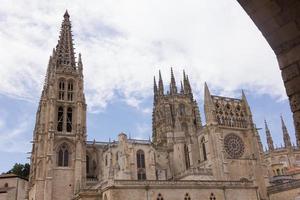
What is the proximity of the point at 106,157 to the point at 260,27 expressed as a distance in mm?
45428

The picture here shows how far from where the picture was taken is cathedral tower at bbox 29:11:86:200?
43.6 metres

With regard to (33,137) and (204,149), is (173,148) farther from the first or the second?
(33,137)

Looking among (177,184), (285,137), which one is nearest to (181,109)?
(285,137)

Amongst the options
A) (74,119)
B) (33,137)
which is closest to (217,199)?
(74,119)

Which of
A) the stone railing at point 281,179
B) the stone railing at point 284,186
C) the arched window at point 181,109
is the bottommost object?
the stone railing at point 284,186

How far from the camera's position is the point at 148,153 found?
46.1 metres

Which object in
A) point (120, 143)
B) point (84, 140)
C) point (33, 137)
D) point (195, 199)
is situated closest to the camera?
point (195, 199)

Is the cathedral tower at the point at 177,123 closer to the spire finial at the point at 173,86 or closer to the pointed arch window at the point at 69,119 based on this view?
the spire finial at the point at 173,86

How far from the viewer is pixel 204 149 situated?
149 ft

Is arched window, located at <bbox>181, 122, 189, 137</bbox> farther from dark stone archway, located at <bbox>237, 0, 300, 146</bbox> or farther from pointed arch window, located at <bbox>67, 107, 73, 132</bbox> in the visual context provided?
dark stone archway, located at <bbox>237, 0, 300, 146</bbox>

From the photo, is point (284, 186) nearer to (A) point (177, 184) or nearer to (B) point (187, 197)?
(B) point (187, 197)

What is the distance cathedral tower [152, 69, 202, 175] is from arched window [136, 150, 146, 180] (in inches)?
219

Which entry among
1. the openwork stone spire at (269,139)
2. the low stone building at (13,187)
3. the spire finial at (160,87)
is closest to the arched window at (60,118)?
the low stone building at (13,187)

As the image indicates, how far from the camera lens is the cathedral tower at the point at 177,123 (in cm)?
4847
